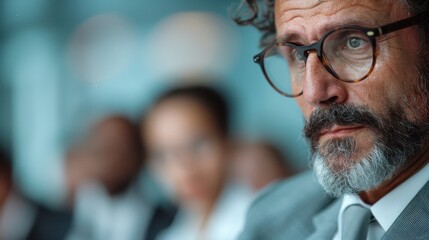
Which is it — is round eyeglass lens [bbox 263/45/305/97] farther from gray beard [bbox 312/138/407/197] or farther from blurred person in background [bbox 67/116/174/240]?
blurred person in background [bbox 67/116/174/240]

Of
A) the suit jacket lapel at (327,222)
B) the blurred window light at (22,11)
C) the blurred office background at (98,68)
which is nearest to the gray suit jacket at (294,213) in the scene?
Result: the suit jacket lapel at (327,222)

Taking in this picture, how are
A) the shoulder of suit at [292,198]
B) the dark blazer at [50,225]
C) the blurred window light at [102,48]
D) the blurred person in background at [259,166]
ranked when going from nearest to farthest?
the shoulder of suit at [292,198]
the blurred person in background at [259,166]
the dark blazer at [50,225]
the blurred window light at [102,48]

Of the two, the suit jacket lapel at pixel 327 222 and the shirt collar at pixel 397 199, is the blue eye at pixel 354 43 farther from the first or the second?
the suit jacket lapel at pixel 327 222

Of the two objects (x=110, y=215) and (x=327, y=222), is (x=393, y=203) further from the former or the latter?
(x=110, y=215)

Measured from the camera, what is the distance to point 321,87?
1.47m

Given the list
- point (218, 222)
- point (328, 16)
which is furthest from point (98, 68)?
point (328, 16)

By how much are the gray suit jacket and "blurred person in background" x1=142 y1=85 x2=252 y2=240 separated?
78cm

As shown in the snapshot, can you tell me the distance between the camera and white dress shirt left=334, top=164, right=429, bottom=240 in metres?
1.51

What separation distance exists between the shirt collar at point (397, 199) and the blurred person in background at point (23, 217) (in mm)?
1807

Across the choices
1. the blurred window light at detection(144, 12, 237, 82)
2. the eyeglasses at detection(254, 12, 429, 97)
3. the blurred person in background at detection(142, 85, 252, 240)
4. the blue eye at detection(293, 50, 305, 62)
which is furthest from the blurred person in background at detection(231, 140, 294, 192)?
the eyeglasses at detection(254, 12, 429, 97)

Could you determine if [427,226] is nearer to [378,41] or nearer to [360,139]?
[360,139]

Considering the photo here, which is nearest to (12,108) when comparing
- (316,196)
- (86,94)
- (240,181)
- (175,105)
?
(86,94)

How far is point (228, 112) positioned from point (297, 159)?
32 centimetres

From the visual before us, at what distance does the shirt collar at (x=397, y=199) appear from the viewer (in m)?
1.50
